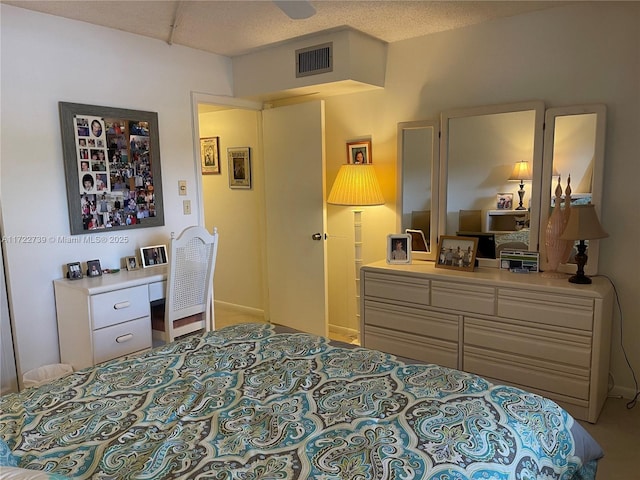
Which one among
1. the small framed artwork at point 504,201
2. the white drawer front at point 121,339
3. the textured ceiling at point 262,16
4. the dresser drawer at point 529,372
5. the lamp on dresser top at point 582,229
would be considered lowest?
the dresser drawer at point 529,372

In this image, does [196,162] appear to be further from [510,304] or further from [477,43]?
[510,304]

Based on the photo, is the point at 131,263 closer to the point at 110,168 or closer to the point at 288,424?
the point at 110,168

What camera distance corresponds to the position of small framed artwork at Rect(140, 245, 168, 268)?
339 cm

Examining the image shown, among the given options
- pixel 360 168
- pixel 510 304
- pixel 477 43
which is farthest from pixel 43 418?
pixel 477 43

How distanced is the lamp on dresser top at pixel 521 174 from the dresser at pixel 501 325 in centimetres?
50

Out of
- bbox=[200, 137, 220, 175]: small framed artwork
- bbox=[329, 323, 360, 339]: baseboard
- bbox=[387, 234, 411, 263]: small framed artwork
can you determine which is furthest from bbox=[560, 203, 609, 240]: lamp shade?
bbox=[200, 137, 220, 175]: small framed artwork

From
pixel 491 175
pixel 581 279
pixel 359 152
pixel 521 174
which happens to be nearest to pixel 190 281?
pixel 359 152

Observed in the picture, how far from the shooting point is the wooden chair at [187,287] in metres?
3.03

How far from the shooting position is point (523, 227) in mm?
3029

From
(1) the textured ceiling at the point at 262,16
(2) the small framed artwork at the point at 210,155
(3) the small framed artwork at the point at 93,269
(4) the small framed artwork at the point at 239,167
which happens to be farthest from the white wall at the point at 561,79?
(3) the small framed artwork at the point at 93,269

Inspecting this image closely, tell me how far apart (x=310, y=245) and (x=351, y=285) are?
49cm

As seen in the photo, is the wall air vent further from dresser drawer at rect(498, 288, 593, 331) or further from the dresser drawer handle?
the dresser drawer handle

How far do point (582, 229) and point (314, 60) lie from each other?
2100mm

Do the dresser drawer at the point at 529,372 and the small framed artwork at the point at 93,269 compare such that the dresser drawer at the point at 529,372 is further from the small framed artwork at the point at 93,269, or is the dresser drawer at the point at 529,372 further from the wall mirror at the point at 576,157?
the small framed artwork at the point at 93,269
